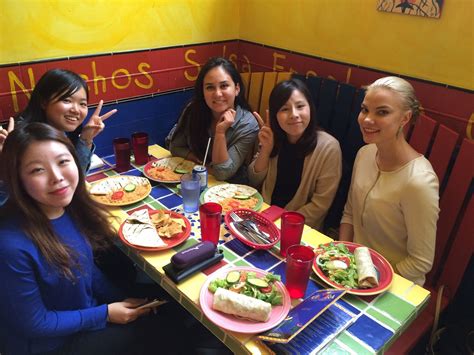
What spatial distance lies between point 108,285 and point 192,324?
1.41ft

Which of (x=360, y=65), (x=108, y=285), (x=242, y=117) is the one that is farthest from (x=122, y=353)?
(x=360, y=65)

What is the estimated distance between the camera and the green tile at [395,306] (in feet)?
3.74

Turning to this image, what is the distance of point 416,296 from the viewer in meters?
1.22

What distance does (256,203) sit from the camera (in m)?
1.70

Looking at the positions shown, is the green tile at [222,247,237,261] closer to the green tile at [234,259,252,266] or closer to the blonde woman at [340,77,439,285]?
the green tile at [234,259,252,266]

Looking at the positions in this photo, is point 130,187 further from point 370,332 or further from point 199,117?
point 370,332

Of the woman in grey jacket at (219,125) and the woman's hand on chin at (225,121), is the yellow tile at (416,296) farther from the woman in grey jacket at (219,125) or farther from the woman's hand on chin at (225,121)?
the woman's hand on chin at (225,121)

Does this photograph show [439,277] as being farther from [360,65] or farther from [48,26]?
[48,26]

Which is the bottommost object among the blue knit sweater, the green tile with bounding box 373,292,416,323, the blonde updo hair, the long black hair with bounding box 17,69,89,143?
the blue knit sweater

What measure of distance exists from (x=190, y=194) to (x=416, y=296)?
0.90m

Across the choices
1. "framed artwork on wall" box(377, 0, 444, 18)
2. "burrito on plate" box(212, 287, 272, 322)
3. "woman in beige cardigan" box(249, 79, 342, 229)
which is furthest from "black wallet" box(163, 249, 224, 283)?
"framed artwork on wall" box(377, 0, 444, 18)

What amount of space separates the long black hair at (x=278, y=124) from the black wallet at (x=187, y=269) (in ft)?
2.75

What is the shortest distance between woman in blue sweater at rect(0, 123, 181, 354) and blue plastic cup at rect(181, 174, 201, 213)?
0.36 meters

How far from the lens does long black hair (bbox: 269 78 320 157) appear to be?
188 cm
